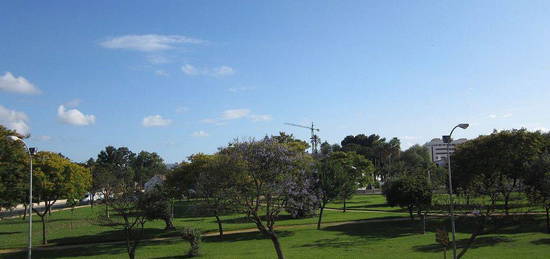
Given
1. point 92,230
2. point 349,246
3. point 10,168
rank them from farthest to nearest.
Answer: point 92,230
point 349,246
point 10,168

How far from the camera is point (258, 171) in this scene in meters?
22.0

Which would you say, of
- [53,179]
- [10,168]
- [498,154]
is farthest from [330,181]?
[10,168]

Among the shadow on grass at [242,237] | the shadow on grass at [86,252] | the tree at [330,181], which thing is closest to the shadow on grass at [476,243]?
the shadow on grass at [242,237]

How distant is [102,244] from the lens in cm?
4184

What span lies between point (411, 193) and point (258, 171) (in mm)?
27565

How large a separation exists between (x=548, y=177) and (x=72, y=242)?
139 ft

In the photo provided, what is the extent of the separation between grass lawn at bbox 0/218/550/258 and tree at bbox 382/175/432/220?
2.58 metres

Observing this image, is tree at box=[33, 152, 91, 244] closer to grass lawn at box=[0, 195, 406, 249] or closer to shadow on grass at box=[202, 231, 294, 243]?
grass lawn at box=[0, 195, 406, 249]

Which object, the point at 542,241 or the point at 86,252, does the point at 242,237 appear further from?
the point at 542,241

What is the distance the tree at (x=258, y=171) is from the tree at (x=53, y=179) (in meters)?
29.3

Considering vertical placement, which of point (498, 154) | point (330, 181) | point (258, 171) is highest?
point (498, 154)

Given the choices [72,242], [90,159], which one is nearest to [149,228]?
[72,242]

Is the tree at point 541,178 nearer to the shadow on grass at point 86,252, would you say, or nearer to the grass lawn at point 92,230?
the grass lawn at point 92,230

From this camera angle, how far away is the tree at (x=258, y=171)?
2173cm
